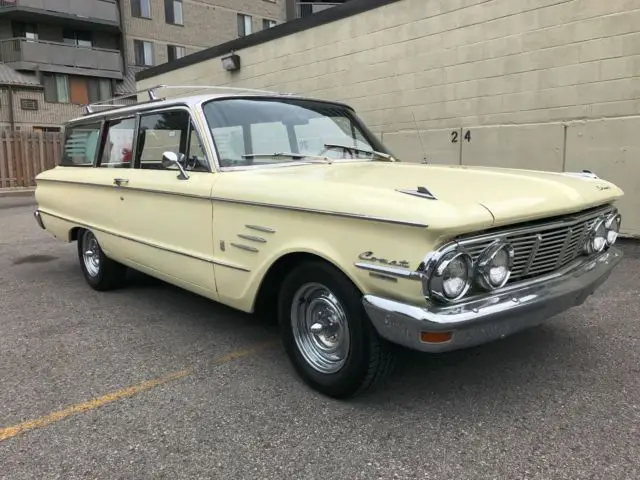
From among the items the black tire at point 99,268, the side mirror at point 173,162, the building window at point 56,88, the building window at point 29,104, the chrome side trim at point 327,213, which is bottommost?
the black tire at point 99,268

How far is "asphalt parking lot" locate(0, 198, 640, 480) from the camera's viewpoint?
2482 millimetres

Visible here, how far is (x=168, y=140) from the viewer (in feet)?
13.8

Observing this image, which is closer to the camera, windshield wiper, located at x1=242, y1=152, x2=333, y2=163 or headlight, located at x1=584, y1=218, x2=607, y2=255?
headlight, located at x1=584, y1=218, x2=607, y2=255

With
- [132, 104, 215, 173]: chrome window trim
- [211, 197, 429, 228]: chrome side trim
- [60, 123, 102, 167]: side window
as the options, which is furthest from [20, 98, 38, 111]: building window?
[211, 197, 429, 228]: chrome side trim

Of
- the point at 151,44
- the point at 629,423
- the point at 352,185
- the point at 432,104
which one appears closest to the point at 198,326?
the point at 352,185

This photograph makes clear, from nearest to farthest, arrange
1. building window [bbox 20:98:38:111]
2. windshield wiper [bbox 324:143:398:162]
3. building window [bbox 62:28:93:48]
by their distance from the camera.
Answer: windshield wiper [bbox 324:143:398:162], building window [bbox 20:98:38:111], building window [bbox 62:28:93:48]

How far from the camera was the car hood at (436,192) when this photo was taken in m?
2.50

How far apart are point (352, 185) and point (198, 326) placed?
2.06 m

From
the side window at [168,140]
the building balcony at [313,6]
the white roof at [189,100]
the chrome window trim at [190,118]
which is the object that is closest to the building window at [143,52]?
the building balcony at [313,6]

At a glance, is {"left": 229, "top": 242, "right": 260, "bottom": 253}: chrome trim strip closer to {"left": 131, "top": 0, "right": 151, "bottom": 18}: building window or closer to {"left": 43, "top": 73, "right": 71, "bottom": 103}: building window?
{"left": 43, "top": 73, "right": 71, "bottom": 103}: building window

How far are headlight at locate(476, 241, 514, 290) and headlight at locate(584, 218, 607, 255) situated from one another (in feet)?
2.91

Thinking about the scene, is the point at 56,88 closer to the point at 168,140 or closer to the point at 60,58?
the point at 60,58

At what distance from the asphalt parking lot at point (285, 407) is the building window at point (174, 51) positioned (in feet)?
103

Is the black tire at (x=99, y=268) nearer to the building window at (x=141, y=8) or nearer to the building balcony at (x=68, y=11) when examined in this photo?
the building balcony at (x=68, y=11)
